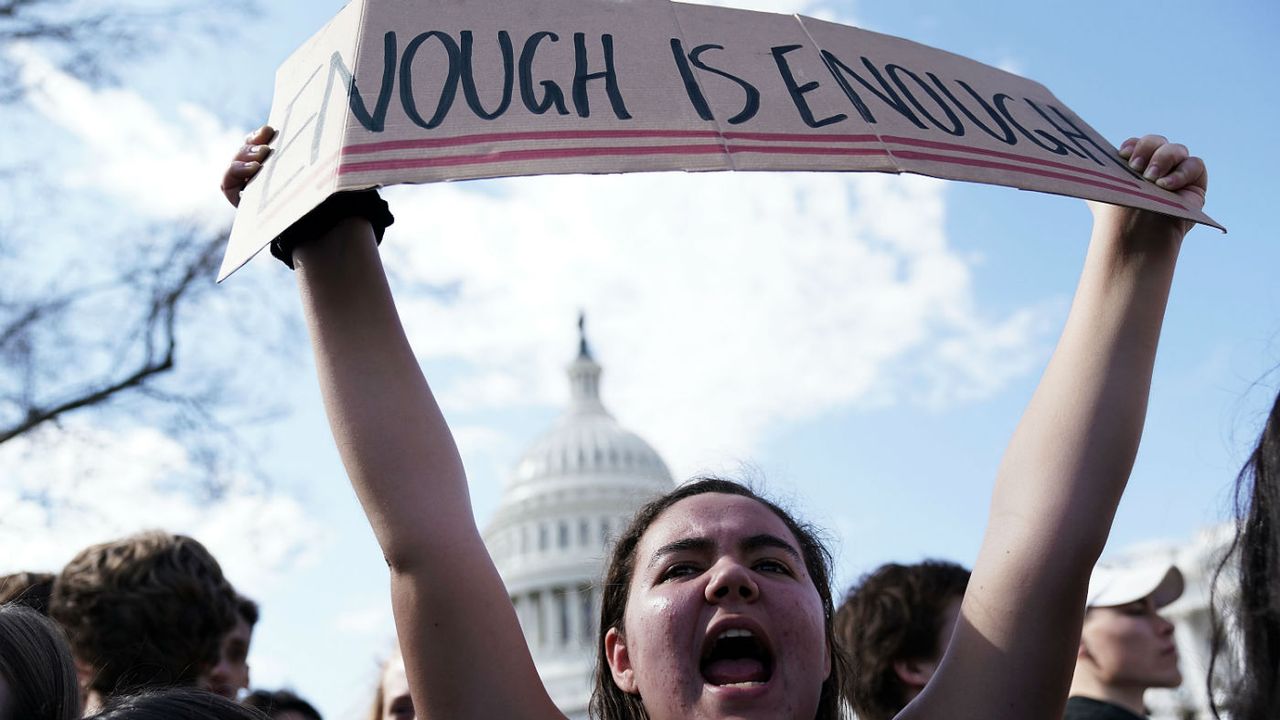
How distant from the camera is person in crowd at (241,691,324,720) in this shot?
4039mm

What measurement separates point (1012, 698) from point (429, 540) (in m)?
0.95

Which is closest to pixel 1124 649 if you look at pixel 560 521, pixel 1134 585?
pixel 1134 585

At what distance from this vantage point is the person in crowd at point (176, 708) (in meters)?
1.81

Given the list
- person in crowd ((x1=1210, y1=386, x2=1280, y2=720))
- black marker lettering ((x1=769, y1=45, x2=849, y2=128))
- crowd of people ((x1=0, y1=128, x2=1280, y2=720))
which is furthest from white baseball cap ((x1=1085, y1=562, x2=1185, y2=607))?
black marker lettering ((x1=769, y1=45, x2=849, y2=128))

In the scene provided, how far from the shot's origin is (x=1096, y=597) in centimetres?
398

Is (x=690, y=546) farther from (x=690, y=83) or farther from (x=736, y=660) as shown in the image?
(x=690, y=83)

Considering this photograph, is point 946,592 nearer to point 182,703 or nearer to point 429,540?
point 429,540

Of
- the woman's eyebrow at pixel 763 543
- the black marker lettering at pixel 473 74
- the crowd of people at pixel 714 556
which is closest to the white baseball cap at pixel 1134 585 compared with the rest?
the crowd of people at pixel 714 556

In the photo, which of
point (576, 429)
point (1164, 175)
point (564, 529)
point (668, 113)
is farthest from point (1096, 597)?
point (576, 429)

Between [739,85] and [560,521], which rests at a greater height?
[560,521]

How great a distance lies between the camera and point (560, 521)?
76500 mm

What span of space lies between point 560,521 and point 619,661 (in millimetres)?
74842

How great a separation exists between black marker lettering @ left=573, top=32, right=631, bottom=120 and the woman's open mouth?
0.88 metres

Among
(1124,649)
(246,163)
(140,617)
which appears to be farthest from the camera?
(1124,649)
